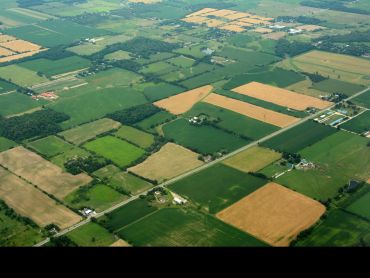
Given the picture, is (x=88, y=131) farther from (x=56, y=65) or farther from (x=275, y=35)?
(x=275, y=35)

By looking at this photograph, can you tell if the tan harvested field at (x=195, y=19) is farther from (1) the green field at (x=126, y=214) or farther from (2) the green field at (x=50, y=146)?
(1) the green field at (x=126, y=214)

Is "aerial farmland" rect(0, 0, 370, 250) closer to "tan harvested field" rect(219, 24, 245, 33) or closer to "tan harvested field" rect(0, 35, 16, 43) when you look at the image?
"tan harvested field" rect(219, 24, 245, 33)

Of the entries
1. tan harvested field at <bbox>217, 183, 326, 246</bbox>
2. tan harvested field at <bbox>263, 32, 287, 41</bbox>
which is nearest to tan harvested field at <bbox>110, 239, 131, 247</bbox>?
tan harvested field at <bbox>217, 183, 326, 246</bbox>

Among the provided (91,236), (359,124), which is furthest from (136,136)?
(359,124)

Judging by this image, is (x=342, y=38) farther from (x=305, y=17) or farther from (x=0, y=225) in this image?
(x=0, y=225)

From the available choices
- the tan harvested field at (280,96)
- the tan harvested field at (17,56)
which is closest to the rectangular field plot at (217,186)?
the tan harvested field at (280,96)

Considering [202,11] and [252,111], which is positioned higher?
[202,11]
